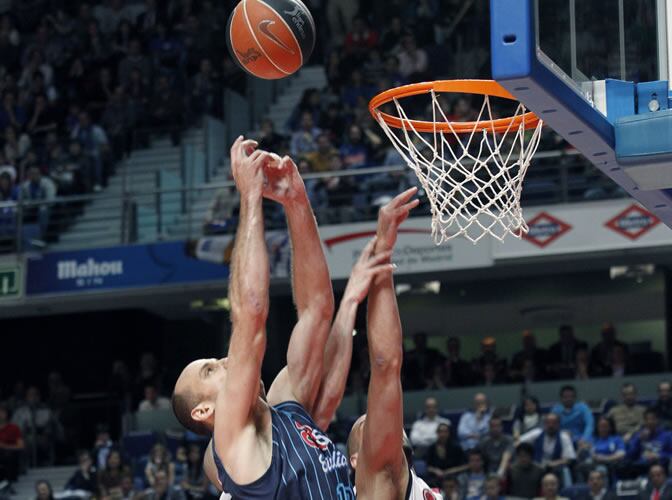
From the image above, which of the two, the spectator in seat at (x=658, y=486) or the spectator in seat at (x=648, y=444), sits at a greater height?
the spectator in seat at (x=648, y=444)

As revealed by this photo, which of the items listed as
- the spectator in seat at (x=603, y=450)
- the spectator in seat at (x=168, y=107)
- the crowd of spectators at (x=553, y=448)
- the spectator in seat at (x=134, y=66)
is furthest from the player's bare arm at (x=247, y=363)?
A: the spectator in seat at (x=134, y=66)

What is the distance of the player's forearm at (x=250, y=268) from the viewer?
3869mm

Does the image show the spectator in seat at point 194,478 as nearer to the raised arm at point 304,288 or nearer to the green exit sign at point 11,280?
the green exit sign at point 11,280

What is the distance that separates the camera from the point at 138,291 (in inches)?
617

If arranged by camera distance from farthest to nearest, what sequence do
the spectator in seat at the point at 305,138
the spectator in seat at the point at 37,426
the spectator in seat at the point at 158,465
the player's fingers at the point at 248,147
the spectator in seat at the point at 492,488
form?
the spectator in seat at the point at 37,426 → the spectator in seat at the point at 305,138 → the spectator in seat at the point at 158,465 → the spectator in seat at the point at 492,488 → the player's fingers at the point at 248,147

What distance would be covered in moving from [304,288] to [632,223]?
10.2 m

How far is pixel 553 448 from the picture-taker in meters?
12.3

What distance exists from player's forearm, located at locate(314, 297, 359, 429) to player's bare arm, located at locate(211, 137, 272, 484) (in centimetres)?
35

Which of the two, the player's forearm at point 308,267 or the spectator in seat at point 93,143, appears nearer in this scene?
the player's forearm at point 308,267

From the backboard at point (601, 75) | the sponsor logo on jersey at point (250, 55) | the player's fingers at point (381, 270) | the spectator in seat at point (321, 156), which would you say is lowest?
the player's fingers at point (381, 270)

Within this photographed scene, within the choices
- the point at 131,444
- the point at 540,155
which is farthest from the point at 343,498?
the point at 131,444

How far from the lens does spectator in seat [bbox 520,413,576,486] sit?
40.2ft

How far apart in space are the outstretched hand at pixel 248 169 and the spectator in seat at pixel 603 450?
8623 millimetres

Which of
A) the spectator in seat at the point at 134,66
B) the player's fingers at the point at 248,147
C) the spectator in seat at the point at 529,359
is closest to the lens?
the player's fingers at the point at 248,147
